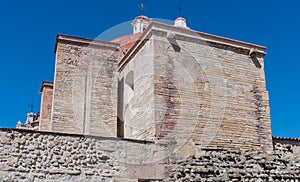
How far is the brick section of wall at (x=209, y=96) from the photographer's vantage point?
30.5ft

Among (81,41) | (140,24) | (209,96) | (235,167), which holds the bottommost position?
(235,167)

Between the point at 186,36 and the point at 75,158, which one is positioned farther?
the point at 186,36

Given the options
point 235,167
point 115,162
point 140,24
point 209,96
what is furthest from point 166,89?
point 140,24

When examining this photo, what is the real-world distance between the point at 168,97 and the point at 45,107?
5.53 m

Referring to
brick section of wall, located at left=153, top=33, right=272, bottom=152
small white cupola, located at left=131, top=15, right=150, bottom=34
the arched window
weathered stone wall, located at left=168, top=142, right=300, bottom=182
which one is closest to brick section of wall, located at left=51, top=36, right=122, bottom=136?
the arched window

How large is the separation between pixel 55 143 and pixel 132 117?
3086 millimetres

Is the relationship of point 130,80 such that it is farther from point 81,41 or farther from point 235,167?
point 235,167

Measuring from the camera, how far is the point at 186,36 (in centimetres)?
1016

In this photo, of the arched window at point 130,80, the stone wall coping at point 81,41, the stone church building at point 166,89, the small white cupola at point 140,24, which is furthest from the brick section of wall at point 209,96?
the small white cupola at point 140,24

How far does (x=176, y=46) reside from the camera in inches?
394

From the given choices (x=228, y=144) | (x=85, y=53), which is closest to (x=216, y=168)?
(x=228, y=144)

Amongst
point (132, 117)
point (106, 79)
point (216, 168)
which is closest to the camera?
point (216, 168)

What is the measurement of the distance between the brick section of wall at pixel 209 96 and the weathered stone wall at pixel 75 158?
2.71 feet

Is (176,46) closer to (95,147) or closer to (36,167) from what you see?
(95,147)
